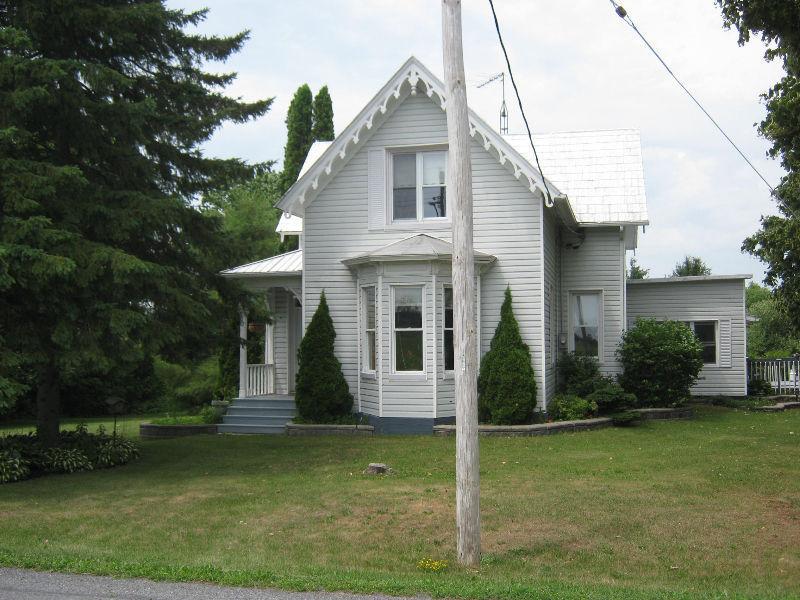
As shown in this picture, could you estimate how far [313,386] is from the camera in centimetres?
1898

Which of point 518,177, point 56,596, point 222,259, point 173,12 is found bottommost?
point 56,596

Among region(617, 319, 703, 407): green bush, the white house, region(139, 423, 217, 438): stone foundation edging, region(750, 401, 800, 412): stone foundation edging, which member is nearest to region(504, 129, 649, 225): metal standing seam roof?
the white house

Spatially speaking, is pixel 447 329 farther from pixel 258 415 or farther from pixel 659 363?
pixel 659 363

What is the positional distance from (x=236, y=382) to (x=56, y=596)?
1661 cm

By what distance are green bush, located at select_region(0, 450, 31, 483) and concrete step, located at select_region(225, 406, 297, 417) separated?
7.05 meters

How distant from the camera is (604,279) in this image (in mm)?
22219

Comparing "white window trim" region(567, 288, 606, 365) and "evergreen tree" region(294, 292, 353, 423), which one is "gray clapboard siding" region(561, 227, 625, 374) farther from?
"evergreen tree" region(294, 292, 353, 423)

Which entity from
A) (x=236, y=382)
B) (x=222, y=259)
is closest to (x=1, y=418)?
(x=236, y=382)

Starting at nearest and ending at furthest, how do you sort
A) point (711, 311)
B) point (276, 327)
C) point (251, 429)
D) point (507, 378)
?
point (507, 378)
point (251, 429)
point (276, 327)
point (711, 311)

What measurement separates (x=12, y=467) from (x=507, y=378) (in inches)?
377

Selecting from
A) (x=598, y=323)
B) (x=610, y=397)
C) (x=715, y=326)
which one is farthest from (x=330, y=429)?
(x=715, y=326)

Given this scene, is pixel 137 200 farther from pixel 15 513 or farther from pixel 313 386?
pixel 313 386

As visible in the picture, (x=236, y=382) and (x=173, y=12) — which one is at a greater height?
(x=173, y=12)

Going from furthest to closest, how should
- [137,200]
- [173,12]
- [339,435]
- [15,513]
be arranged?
[339,435], [173,12], [137,200], [15,513]
